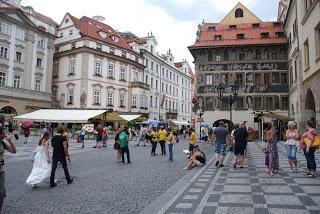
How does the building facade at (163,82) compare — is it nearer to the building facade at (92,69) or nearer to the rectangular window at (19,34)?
the building facade at (92,69)

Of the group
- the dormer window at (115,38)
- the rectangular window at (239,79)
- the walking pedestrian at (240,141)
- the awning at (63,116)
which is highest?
the dormer window at (115,38)

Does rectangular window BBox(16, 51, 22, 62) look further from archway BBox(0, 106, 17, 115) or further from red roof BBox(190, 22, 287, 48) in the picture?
red roof BBox(190, 22, 287, 48)

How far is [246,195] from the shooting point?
24.4 feet

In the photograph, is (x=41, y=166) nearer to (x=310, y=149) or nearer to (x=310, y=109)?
(x=310, y=149)

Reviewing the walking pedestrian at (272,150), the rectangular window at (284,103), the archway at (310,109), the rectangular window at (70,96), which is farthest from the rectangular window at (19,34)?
the walking pedestrian at (272,150)

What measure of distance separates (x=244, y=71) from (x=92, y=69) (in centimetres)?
2172

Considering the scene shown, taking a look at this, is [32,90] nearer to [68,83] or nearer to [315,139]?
[68,83]

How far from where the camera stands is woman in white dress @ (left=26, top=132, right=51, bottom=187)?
8344 millimetres

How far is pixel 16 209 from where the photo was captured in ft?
20.8

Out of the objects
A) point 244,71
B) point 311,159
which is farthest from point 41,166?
point 244,71

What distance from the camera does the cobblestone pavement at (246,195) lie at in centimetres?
623

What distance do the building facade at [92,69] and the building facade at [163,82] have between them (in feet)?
11.5

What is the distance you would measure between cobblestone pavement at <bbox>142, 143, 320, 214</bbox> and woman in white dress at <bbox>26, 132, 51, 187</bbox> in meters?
3.56

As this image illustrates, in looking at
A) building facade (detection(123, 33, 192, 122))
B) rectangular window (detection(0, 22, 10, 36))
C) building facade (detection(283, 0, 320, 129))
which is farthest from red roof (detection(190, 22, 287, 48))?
rectangular window (detection(0, 22, 10, 36))
